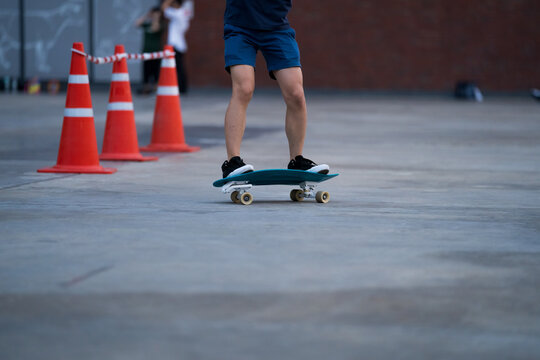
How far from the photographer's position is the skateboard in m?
6.31

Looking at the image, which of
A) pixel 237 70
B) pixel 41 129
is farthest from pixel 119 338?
pixel 41 129

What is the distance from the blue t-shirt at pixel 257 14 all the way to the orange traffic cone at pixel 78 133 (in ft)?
6.33

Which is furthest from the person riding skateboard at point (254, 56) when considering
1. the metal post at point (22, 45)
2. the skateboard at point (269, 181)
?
the metal post at point (22, 45)

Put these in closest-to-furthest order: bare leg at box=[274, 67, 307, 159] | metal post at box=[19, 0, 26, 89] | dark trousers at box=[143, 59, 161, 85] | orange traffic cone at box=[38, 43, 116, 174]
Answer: bare leg at box=[274, 67, 307, 159]
orange traffic cone at box=[38, 43, 116, 174]
dark trousers at box=[143, 59, 161, 85]
metal post at box=[19, 0, 26, 89]

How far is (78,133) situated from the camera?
26.9 feet

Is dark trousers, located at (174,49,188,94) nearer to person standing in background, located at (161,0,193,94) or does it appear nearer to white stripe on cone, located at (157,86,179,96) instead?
person standing in background, located at (161,0,193,94)

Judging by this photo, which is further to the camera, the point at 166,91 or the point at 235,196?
the point at 166,91

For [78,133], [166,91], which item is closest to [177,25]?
[166,91]

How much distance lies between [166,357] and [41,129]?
9.62m

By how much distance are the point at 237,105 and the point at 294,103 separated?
1.23 ft

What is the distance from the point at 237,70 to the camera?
21.6 feet

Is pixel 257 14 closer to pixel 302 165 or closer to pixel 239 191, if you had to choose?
pixel 302 165

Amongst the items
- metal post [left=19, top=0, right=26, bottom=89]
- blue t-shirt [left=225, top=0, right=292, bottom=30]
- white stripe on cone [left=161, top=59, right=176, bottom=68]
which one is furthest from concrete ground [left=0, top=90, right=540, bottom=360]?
metal post [left=19, top=0, right=26, bottom=89]

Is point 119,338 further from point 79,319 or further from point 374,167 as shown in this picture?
point 374,167
